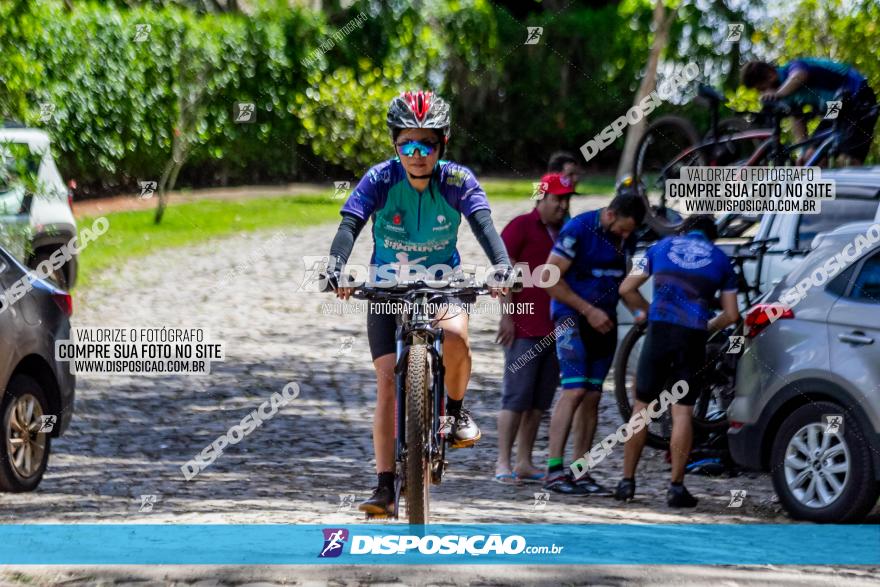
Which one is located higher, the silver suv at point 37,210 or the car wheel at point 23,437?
the silver suv at point 37,210

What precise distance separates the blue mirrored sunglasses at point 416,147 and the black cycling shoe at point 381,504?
1646 mm

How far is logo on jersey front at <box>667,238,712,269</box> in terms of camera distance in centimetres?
983

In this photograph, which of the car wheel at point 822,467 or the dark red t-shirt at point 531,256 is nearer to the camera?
the car wheel at point 822,467

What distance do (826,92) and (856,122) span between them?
35 cm

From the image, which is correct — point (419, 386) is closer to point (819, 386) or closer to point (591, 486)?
point (819, 386)

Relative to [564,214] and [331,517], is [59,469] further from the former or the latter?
[564,214]

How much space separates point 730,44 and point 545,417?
2381 cm

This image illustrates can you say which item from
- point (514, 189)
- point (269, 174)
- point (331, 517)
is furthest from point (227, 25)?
point (331, 517)

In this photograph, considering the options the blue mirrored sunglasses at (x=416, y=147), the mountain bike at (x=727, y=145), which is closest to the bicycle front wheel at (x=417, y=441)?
the blue mirrored sunglasses at (x=416, y=147)

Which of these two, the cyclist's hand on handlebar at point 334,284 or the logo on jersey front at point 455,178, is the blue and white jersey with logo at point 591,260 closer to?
the logo on jersey front at point 455,178

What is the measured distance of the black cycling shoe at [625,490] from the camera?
1002 cm

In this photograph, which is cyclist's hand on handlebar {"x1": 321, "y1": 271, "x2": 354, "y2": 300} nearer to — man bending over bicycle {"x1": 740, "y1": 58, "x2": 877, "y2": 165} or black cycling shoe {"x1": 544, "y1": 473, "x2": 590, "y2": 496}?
black cycling shoe {"x1": 544, "y1": 473, "x2": 590, "y2": 496}

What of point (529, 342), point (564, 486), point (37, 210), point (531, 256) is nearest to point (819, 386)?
point (564, 486)

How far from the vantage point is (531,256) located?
10609 mm
